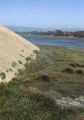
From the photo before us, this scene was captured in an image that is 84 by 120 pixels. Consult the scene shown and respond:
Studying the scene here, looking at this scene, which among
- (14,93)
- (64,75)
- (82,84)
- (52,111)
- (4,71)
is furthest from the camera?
(64,75)

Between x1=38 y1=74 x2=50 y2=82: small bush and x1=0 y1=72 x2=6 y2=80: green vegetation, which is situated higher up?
x1=0 y1=72 x2=6 y2=80: green vegetation

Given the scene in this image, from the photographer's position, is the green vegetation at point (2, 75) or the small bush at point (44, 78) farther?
the small bush at point (44, 78)

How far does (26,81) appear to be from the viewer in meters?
21.3

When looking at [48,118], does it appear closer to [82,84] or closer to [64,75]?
[82,84]

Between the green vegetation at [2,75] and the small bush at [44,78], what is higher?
the green vegetation at [2,75]

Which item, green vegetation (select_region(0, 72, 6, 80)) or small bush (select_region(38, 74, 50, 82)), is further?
small bush (select_region(38, 74, 50, 82))

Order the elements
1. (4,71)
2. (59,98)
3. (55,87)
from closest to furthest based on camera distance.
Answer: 1. (59,98)
2. (55,87)
3. (4,71)

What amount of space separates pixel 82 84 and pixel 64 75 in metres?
3.71

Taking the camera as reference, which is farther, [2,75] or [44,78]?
[44,78]

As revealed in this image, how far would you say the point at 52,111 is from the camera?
8.98 metres

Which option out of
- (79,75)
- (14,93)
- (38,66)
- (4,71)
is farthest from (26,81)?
(14,93)

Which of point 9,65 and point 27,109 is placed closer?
point 27,109

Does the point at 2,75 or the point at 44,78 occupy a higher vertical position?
the point at 2,75

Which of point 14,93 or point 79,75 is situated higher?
point 14,93
